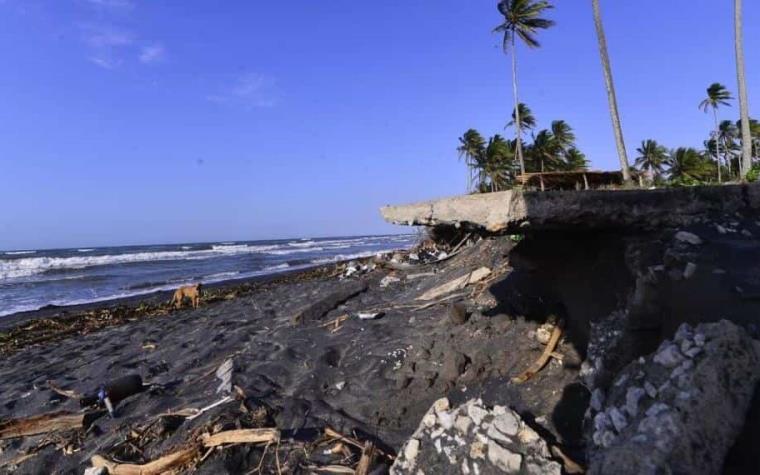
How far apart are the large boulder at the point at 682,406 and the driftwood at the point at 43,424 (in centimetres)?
444

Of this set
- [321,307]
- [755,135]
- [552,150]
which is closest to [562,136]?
[552,150]

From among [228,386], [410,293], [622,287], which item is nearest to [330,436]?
[228,386]

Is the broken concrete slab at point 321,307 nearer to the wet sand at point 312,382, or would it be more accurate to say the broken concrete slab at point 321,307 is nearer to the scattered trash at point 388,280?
the wet sand at point 312,382

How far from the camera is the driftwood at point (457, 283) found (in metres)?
6.16

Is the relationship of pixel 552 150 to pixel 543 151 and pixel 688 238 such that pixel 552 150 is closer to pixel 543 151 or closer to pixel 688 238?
pixel 543 151

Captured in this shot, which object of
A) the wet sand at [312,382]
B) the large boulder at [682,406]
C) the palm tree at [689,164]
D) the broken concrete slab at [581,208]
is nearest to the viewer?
the large boulder at [682,406]

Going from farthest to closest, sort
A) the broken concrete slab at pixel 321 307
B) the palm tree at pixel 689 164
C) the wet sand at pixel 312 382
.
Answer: the palm tree at pixel 689 164 → the broken concrete slab at pixel 321 307 → the wet sand at pixel 312 382

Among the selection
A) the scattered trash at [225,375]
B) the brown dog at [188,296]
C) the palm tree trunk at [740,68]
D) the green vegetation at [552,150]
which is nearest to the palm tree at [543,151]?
the green vegetation at [552,150]

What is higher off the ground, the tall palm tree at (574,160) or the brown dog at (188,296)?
the tall palm tree at (574,160)

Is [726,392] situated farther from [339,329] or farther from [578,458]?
[339,329]

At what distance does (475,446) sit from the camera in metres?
2.81

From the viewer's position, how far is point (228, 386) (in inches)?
191

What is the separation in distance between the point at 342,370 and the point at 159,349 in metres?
3.98

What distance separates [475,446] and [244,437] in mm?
1753
